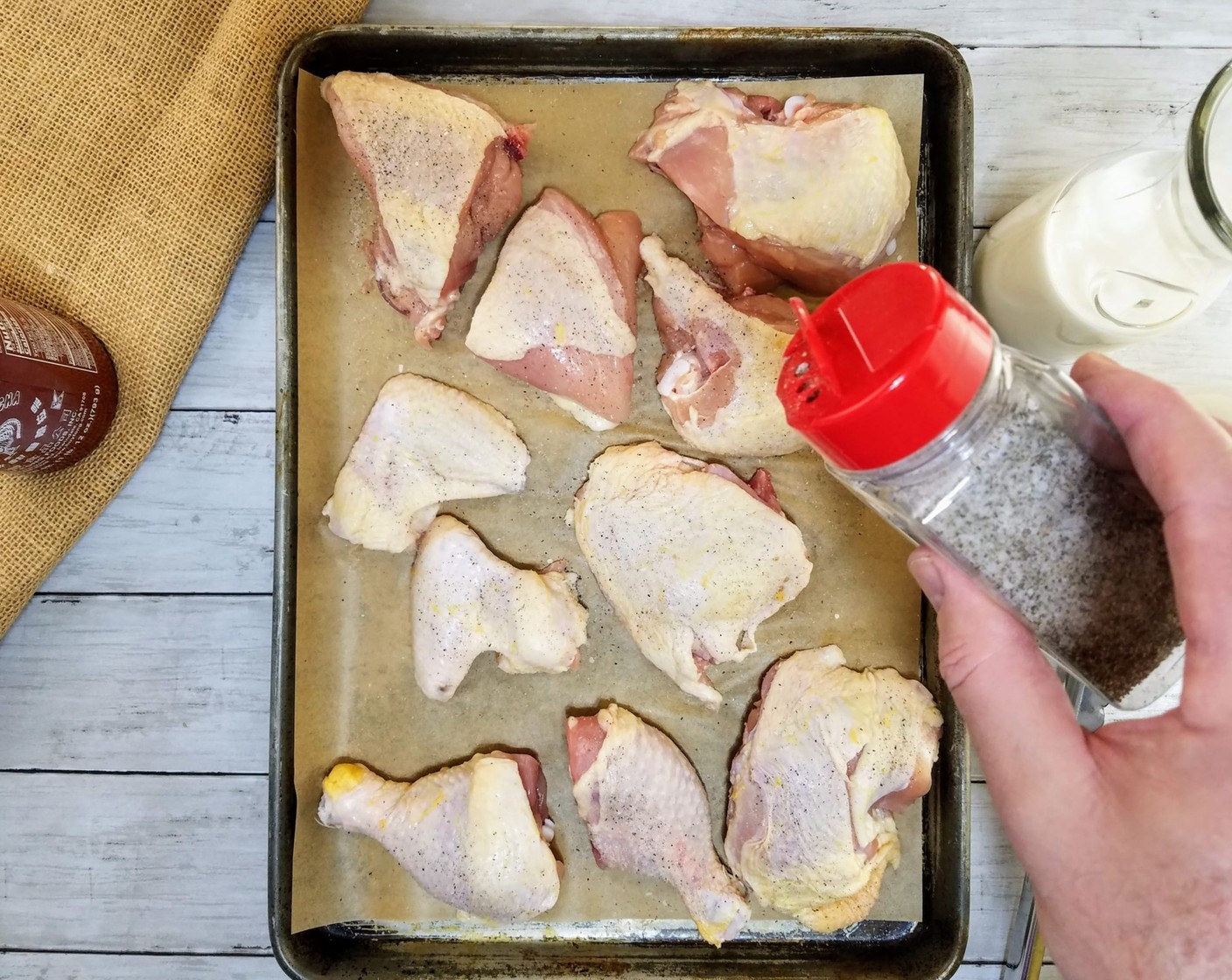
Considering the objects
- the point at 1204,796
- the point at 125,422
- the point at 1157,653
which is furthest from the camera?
the point at 125,422

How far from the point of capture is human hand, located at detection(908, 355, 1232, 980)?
2.21ft

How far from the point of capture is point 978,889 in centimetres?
131

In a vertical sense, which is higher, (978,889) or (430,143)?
(430,143)

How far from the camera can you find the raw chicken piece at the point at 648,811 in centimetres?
117

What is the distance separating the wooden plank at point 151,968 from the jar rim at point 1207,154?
3.63 feet

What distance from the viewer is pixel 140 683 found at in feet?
4.32

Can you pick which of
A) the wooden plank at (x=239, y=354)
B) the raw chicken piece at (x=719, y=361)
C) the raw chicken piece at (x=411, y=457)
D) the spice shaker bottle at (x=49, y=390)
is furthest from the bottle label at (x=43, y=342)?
the raw chicken piece at (x=719, y=361)

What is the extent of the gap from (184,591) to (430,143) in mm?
753

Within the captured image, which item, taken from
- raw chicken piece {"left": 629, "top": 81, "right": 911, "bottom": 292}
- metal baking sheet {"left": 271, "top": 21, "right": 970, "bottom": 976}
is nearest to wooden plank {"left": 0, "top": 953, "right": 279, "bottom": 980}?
metal baking sheet {"left": 271, "top": 21, "right": 970, "bottom": 976}

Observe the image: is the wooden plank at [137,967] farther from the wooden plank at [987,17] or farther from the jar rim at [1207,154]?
the wooden plank at [987,17]

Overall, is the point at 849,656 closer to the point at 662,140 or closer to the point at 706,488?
the point at 706,488

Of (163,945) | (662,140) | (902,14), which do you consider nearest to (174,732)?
(163,945)

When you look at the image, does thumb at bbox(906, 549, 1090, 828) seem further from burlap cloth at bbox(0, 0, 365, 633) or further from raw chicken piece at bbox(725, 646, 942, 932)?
burlap cloth at bbox(0, 0, 365, 633)

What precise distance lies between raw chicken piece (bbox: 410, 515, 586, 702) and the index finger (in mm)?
716
